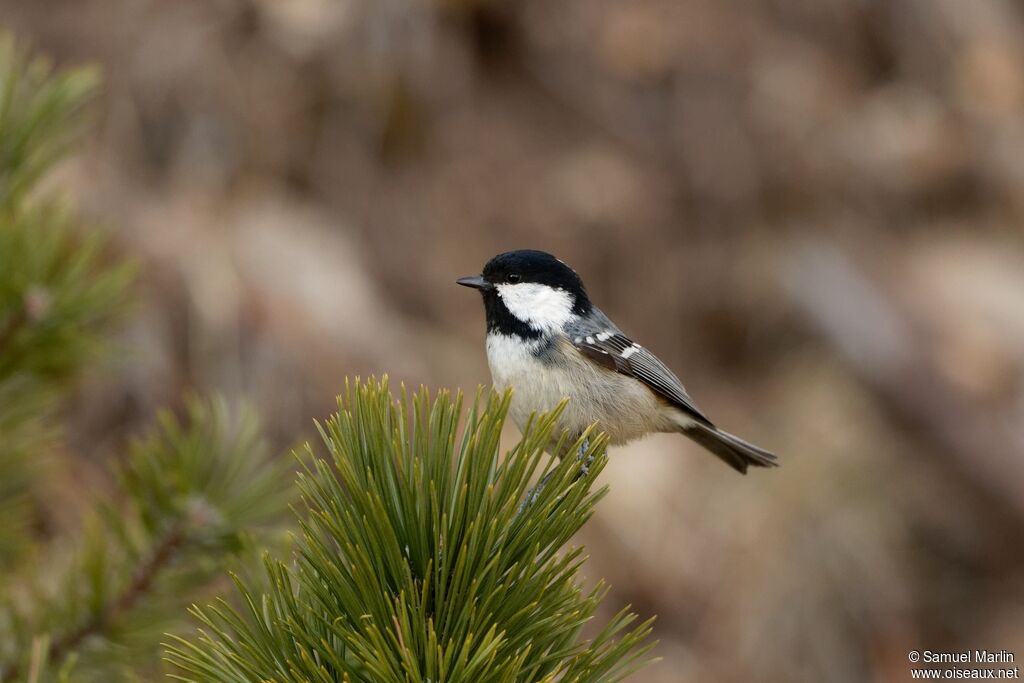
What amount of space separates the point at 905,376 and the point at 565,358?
3001mm

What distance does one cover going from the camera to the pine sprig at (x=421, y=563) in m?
0.98

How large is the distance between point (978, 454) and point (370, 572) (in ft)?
13.6

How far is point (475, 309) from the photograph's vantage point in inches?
166

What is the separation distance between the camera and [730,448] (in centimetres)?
235

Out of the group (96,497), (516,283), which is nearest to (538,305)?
(516,283)

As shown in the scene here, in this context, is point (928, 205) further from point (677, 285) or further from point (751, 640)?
point (751, 640)

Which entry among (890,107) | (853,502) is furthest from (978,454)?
(890,107)

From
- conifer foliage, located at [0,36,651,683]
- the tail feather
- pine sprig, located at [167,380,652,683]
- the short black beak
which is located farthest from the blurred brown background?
pine sprig, located at [167,380,652,683]

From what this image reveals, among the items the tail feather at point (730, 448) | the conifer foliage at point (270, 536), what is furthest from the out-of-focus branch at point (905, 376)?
the conifer foliage at point (270, 536)

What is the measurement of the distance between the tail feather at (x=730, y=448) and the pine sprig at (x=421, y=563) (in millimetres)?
1312

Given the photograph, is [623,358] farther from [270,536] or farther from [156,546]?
[156,546]

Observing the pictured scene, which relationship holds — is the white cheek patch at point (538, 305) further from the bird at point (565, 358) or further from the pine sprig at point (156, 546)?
the pine sprig at point (156, 546)

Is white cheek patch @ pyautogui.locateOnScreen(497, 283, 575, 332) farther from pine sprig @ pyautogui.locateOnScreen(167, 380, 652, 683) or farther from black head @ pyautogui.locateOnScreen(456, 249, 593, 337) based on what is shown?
pine sprig @ pyautogui.locateOnScreen(167, 380, 652, 683)

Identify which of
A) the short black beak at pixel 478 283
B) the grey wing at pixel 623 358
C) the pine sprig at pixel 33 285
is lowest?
the pine sprig at pixel 33 285
